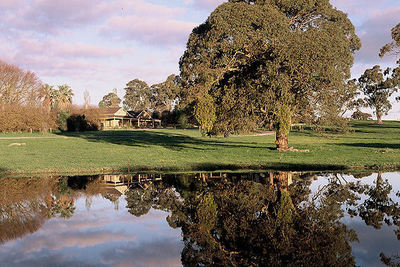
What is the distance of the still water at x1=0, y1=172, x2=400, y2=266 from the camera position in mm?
7266

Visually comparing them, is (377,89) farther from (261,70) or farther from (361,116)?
(261,70)

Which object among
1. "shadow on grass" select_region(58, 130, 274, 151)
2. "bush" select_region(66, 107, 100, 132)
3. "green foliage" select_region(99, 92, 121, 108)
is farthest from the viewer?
"green foliage" select_region(99, 92, 121, 108)

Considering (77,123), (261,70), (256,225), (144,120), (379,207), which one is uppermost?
(261,70)

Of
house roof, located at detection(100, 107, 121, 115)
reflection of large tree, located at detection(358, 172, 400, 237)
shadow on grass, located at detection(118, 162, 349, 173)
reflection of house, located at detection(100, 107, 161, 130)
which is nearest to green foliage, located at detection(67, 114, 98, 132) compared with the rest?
reflection of house, located at detection(100, 107, 161, 130)

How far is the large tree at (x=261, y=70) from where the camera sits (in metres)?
24.4

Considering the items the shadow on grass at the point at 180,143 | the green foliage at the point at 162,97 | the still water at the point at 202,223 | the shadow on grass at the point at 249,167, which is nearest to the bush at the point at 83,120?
the shadow on grass at the point at 180,143

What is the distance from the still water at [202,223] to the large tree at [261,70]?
9781mm

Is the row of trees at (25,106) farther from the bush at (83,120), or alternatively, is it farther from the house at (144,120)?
the house at (144,120)

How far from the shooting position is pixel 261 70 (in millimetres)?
24844

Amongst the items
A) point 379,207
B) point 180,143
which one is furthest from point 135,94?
point 379,207

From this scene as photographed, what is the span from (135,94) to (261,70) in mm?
135208

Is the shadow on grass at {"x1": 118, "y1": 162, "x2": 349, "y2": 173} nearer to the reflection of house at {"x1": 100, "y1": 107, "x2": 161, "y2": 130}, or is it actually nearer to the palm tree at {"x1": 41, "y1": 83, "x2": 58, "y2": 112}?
the palm tree at {"x1": 41, "y1": 83, "x2": 58, "y2": 112}

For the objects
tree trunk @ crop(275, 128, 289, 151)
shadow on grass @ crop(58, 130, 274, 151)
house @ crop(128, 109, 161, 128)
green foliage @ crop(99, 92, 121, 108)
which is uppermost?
green foliage @ crop(99, 92, 121, 108)

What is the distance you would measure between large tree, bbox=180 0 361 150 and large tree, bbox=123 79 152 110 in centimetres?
12417
